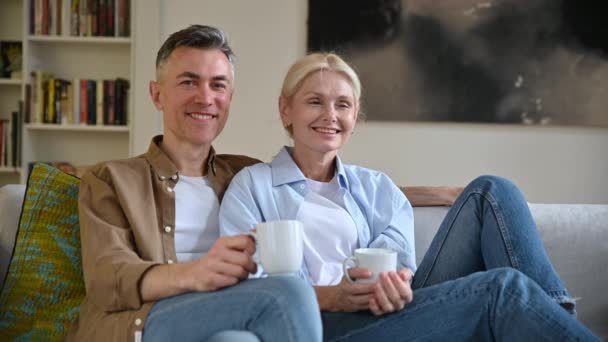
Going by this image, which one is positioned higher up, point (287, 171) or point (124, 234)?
point (287, 171)

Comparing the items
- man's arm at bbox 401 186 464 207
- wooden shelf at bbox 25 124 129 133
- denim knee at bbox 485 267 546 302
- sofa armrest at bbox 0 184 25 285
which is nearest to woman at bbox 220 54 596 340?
denim knee at bbox 485 267 546 302

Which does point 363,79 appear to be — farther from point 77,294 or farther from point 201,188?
point 77,294

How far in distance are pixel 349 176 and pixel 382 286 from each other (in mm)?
516

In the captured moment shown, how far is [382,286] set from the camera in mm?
1241

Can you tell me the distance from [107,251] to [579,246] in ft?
4.43

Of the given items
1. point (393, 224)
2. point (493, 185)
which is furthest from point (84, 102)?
point (493, 185)

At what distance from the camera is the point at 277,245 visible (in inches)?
42.4

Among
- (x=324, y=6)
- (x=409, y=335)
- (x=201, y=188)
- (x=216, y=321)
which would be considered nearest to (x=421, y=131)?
(x=324, y=6)

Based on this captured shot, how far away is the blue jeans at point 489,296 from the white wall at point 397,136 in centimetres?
190

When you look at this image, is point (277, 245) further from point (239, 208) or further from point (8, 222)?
point (8, 222)

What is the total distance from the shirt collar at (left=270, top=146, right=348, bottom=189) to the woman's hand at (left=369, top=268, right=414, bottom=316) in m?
0.46

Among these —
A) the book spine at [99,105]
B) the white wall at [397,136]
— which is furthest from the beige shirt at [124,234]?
the book spine at [99,105]

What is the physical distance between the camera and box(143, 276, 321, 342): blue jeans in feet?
3.36

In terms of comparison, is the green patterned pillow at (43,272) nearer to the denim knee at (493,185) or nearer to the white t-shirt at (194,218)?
the white t-shirt at (194,218)
